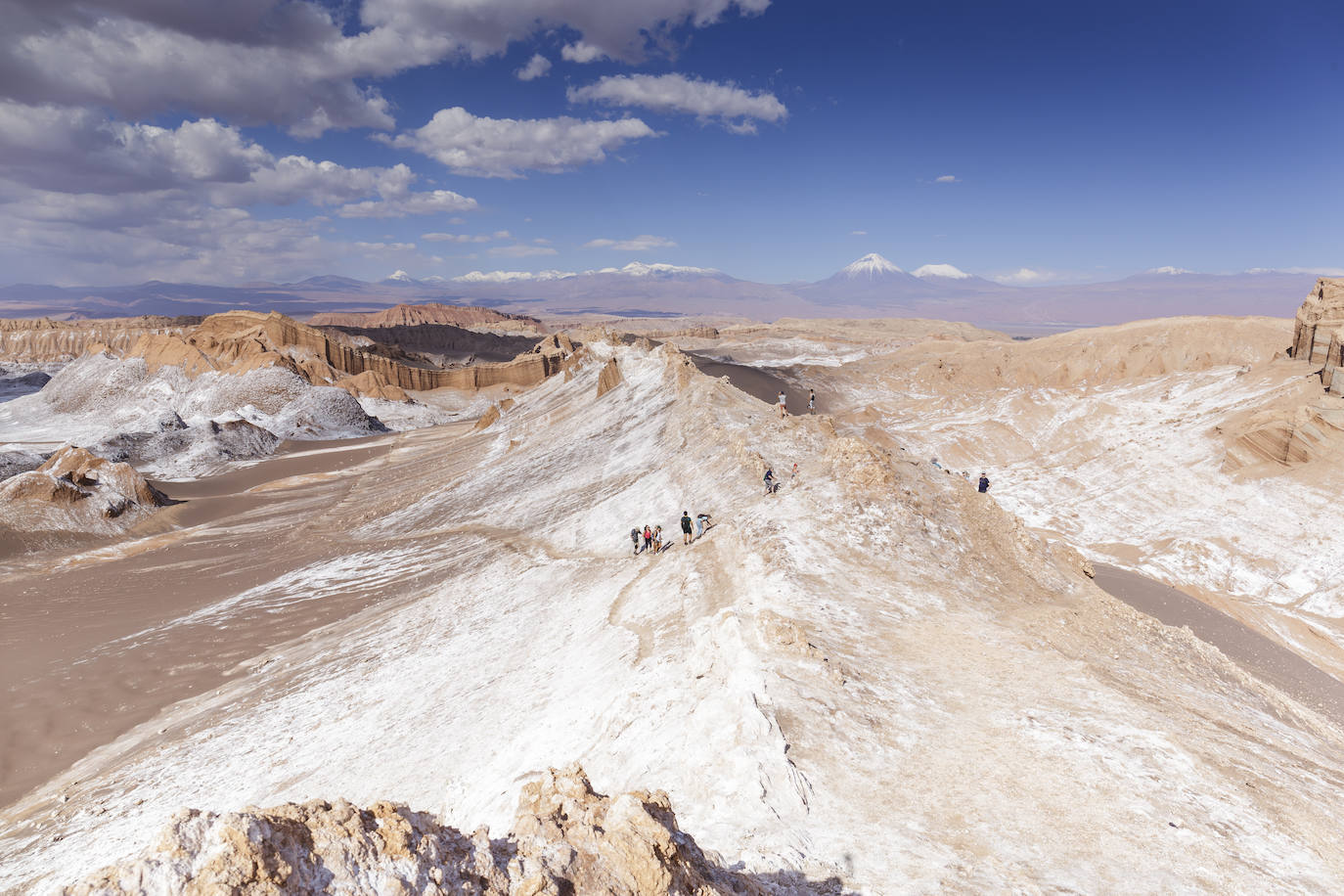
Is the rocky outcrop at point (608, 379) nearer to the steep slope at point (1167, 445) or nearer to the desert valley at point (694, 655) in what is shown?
the desert valley at point (694, 655)

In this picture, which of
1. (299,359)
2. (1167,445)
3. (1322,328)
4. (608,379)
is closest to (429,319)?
(299,359)

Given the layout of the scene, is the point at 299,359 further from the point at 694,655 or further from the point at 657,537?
the point at 694,655

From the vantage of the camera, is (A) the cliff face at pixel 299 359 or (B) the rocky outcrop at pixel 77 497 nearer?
(B) the rocky outcrop at pixel 77 497

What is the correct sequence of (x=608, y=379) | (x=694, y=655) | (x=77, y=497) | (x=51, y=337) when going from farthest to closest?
(x=51, y=337) → (x=608, y=379) → (x=77, y=497) → (x=694, y=655)

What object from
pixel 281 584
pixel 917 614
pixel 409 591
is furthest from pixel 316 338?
pixel 917 614

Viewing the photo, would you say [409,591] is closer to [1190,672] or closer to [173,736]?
[173,736]

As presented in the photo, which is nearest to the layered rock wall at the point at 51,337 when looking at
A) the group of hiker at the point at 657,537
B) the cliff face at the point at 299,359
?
the cliff face at the point at 299,359
